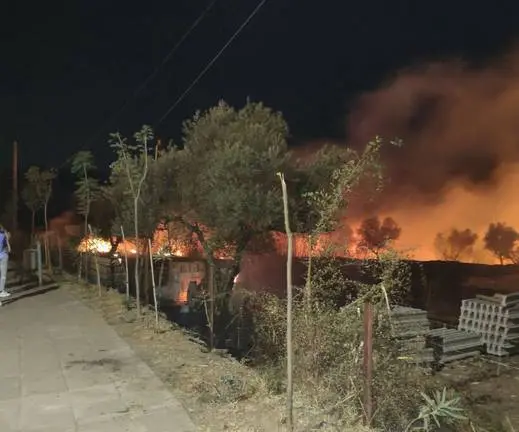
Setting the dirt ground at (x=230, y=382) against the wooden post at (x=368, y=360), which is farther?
the dirt ground at (x=230, y=382)

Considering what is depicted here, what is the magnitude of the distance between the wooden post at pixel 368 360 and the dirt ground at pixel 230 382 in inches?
9.7

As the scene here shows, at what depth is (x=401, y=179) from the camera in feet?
125

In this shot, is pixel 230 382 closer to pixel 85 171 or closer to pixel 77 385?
pixel 77 385

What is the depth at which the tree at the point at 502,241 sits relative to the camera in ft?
102

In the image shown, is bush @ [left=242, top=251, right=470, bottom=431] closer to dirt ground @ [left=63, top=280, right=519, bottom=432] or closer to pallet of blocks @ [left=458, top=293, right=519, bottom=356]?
dirt ground @ [left=63, top=280, right=519, bottom=432]

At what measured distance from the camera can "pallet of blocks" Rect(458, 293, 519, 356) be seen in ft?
41.0

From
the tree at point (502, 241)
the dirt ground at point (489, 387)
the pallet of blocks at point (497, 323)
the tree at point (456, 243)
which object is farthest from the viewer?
the tree at point (456, 243)

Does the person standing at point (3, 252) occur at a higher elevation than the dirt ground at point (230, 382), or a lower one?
higher

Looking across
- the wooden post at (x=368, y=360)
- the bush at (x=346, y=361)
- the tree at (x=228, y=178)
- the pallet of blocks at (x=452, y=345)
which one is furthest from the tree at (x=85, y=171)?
the wooden post at (x=368, y=360)

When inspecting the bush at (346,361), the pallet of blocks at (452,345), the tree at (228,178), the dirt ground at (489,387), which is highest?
the tree at (228,178)

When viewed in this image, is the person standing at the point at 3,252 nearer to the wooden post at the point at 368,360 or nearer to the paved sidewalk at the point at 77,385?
the paved sidewalk at the point at 77,385

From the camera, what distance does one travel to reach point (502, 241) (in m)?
31.4

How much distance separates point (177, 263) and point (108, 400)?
46.0ft

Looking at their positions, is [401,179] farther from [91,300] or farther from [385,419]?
[385,419]
